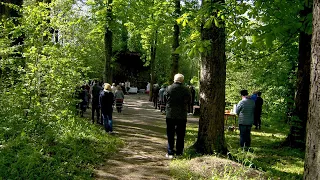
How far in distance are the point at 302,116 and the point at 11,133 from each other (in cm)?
853

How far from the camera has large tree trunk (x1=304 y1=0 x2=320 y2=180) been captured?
271 cm

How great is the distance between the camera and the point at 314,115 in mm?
2746

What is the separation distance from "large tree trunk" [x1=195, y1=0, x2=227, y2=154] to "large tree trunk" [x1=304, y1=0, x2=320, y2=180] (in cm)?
433

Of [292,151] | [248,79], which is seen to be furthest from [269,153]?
[248,79]

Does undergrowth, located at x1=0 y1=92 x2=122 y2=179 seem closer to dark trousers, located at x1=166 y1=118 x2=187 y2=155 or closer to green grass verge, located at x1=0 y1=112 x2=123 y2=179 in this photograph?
green grass verge, located at x1=0 y1=112 x2=123 y2=179

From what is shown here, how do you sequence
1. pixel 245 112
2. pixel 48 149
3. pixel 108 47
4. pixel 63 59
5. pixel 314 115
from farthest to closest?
pixel 108 47 < pixel 63 59 < pixel 245 112 < pixel 48 149 < pixel 314 115

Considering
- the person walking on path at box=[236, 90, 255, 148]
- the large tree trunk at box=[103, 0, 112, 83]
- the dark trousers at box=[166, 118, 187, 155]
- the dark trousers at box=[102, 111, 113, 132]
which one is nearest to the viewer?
the dark trousers at box=[166, 118, 187, 155]

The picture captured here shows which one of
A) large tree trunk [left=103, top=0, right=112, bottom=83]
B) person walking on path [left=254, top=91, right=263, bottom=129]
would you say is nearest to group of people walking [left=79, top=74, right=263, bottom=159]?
large tree trunk [left=103, top=0, right=112, bottom=83]

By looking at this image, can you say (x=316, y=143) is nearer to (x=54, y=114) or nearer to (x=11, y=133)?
(x=11, y=133)

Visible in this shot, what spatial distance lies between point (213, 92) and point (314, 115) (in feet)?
14.6

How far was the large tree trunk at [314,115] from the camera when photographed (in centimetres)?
271

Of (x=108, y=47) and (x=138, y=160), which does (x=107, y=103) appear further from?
(x=108, y=47)

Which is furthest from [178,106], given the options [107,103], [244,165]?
[107,103]

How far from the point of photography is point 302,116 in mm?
10039
